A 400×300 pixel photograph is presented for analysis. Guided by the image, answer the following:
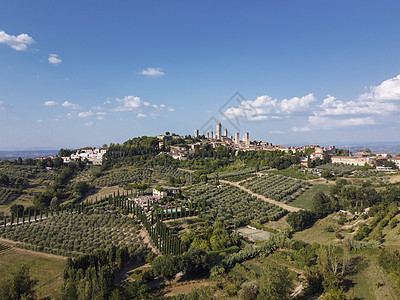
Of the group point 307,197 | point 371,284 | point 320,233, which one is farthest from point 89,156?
point 371,284

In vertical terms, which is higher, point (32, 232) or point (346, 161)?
point (346, 161)

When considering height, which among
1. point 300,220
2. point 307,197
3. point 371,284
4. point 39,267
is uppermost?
point 307,197

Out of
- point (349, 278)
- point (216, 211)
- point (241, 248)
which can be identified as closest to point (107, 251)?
point (241, 248)

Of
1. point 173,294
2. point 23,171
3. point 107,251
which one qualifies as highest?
point 23,171

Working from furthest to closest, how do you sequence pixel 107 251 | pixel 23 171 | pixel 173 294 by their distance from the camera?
1. pixel 23 171
2. pixel 107 251
3. pixel 173 294

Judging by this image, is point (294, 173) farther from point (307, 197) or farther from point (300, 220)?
point (300, 220)

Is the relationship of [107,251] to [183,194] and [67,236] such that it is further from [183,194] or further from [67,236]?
[183,194]
